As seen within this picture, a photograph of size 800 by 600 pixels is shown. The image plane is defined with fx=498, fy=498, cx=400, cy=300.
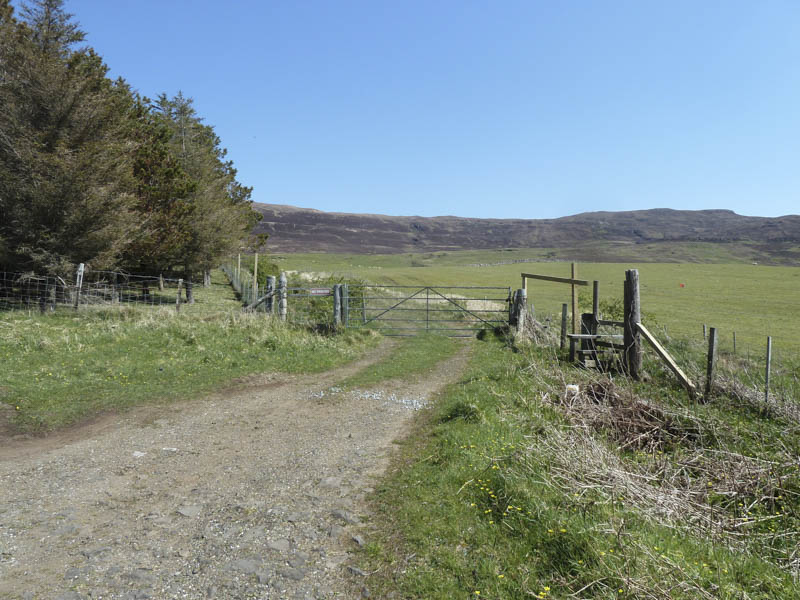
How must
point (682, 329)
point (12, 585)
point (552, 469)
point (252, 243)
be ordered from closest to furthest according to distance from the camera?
point (12, 585) < point (552, 469) < point (682, 329) < point (252, 243)

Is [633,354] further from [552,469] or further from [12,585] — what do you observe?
[12,585]

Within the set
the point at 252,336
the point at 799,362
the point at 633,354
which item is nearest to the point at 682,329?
the point at 799,362

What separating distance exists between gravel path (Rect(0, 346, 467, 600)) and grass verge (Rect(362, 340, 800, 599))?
1.95 ft

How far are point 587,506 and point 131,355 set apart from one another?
11.9 metres

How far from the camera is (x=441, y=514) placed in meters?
5.41

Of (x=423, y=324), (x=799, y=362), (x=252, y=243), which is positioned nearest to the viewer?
(x=799, y=362)

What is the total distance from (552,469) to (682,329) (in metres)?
29.4

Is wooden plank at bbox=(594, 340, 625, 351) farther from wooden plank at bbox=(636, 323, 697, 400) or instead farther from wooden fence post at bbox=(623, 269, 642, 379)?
wooden plank at bbox=(636, 323, 697, 400)

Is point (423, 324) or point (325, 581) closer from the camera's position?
point (325, 581)

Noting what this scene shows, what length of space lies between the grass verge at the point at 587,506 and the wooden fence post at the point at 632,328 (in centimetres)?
224

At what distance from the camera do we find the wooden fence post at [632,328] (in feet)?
38.0

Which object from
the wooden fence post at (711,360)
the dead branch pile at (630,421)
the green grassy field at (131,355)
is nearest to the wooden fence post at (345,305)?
the green grassy field at (131,355)

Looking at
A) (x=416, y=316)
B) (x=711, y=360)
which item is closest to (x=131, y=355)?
(x=711, y=360)

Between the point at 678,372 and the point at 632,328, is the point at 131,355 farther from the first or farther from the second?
the point at 678,372
